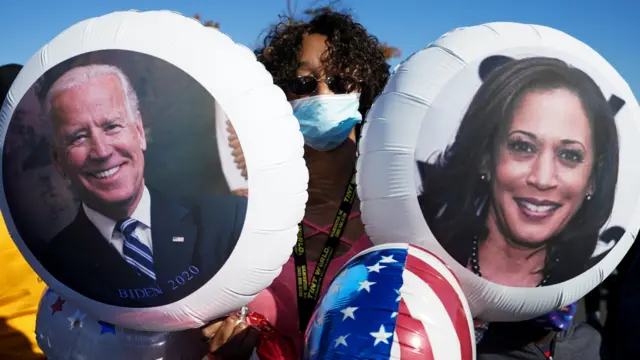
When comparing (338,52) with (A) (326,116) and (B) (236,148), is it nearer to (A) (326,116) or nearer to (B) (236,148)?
(A) (326,116)

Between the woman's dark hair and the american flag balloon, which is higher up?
the woman's dark hair

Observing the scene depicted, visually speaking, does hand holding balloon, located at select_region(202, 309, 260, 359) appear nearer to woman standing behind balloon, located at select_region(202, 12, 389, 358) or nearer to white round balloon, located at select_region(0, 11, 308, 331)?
woman standing behind balloon, located at select_region(202, 12, 389, 358)

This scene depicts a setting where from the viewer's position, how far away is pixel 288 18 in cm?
301

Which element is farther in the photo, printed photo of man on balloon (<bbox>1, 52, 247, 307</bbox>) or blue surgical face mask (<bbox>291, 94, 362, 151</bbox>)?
blue surgical face mask (<bbox>291, 94, 362, 151</bbox>)

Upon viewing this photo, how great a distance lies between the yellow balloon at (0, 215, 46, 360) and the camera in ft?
9.76

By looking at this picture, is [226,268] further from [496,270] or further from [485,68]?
[485,68]

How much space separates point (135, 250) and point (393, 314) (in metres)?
0.83

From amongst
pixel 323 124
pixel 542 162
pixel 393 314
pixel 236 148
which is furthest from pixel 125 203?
pixel 542 162

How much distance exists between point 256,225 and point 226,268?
0.55 feet

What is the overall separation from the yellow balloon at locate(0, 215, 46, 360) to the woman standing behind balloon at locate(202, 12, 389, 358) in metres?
1.50

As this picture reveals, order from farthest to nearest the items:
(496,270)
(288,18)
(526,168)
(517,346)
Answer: (288,18) < (517,346) < (496,270) < (526,168)

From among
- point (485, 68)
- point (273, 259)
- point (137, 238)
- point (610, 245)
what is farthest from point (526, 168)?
point (137, 238)

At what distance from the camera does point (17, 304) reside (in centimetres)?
308

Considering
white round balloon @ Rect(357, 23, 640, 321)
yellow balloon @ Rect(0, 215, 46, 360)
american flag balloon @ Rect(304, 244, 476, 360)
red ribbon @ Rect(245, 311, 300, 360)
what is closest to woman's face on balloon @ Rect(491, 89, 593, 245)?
white round balloon @ Rect(357, 23, 640, 321)
